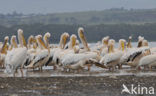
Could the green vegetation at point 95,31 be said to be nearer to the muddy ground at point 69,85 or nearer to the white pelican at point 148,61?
the white pelican at point 148,61

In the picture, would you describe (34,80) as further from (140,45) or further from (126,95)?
(140,45)

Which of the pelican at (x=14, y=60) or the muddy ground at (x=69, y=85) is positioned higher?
the pelican at (x=14, y=60)

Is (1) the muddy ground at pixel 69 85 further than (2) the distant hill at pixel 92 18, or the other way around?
(2) the distant hill at pixel 92 18

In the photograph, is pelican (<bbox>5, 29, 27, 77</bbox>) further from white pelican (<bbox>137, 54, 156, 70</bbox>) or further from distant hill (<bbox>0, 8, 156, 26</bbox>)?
distant hill (<bbox>0, 8, 156, 26</bbox>)

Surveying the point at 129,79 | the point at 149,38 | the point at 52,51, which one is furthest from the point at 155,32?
the point at 129,79

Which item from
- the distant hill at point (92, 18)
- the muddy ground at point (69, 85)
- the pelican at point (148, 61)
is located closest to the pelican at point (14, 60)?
the muddy ground at point (69, 85)

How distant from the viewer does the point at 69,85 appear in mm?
13375

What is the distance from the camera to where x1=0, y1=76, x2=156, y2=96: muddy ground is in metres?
12.1

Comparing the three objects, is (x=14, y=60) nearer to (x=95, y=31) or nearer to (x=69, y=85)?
(x=69, y=85)

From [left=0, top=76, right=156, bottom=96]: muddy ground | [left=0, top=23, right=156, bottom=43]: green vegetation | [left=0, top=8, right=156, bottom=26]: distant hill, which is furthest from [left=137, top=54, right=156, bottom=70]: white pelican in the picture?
[left=0, top=8, right=156, bottom=26]: distant hill

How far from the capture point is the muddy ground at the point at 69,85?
39.6 feet

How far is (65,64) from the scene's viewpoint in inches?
706

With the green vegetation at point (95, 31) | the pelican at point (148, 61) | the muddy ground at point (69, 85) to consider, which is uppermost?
the green vegetation at point (95, 31)

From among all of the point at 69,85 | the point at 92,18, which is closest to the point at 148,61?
the point at 69,85
